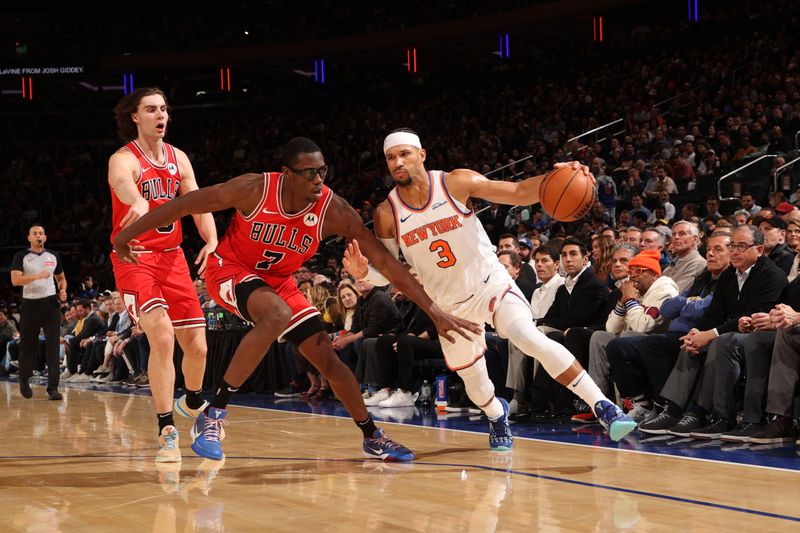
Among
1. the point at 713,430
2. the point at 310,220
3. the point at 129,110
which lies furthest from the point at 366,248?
the point at 713,430

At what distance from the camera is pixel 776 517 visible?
127 inches

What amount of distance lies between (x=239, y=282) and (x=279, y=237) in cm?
32

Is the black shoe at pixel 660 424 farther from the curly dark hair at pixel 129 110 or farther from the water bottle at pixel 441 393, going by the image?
the curly dark hair at pixel 129 110

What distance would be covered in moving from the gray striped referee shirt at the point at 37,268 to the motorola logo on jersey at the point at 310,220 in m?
5.89

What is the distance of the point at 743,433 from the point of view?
5305 millimetres

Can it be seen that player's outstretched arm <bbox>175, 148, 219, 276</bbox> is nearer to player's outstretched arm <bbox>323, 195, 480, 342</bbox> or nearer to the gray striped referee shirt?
player's outstretched arm <bbox>323, 195, 480, 342</bbox>

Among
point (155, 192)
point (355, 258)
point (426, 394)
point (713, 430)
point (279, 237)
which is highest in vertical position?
point (155, 192)

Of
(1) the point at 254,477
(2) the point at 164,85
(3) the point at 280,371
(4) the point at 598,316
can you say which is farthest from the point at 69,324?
(2) the point at 164,85

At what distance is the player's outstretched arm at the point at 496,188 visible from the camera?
475cm

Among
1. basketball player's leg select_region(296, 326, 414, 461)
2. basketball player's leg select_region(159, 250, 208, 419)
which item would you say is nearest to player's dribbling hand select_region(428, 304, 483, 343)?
basketball player's leg select_region(296, 326, 414, 461)

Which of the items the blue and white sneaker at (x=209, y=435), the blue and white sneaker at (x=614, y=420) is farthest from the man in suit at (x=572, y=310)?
the blue and white sneaker at (x=209, y=435)

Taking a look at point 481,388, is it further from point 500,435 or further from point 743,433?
point 743,433

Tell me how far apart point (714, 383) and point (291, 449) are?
2.63 meters

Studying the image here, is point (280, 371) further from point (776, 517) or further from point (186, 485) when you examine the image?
point (776, 517)
